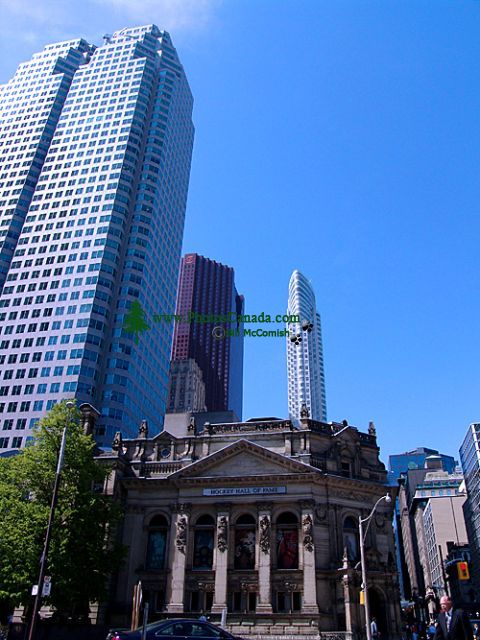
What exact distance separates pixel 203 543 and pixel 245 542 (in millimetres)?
3944

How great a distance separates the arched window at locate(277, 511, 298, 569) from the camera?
47.0 m

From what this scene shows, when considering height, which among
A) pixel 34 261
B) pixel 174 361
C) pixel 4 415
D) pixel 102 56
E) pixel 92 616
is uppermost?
pixel 102 56

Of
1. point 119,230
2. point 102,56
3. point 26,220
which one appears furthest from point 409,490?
point 102,56

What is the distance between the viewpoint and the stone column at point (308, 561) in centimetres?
4434

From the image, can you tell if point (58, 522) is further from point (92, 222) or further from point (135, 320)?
→ point (92, 222)

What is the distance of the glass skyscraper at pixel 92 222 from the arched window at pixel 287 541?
42436mm

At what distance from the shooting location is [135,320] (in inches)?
3698

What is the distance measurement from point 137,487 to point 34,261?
63.9 metres

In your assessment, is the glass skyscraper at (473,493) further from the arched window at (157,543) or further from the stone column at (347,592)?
the arched window at (157,543)

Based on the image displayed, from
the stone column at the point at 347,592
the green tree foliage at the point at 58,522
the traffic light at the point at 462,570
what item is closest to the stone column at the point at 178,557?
the green tree foliage at the point at 58,522

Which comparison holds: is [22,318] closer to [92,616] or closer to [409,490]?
[92,616]

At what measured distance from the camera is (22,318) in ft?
317

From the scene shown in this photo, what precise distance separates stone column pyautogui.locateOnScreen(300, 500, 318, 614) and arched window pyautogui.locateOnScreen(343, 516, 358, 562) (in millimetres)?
3738

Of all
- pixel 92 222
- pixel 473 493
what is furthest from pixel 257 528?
pixel 473 493
